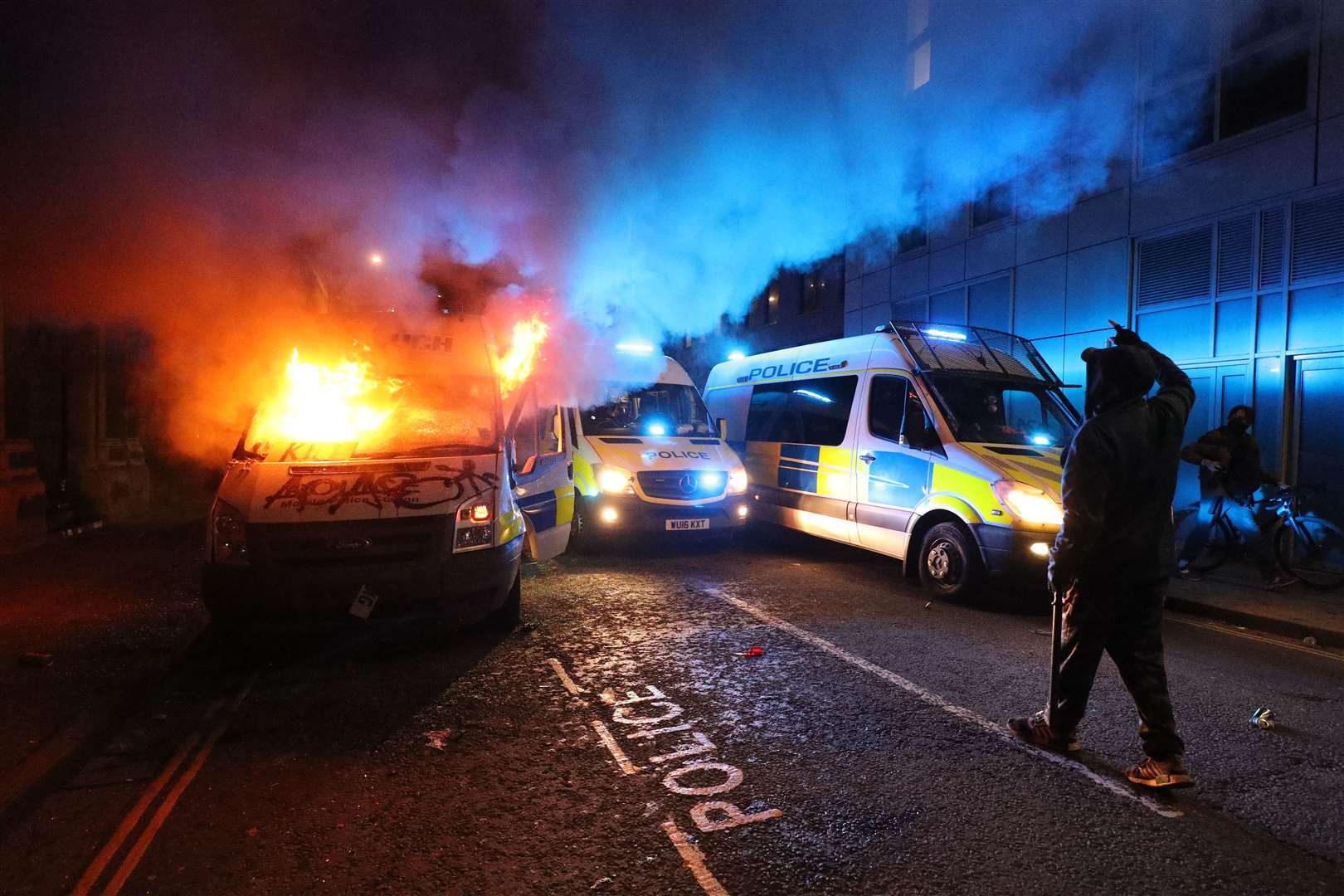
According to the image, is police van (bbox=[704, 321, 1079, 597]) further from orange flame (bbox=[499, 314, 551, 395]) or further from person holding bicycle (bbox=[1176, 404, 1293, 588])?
orange flame (bbox=[499, 314, 551, 395])

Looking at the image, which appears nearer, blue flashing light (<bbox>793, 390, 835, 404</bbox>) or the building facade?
blue flashing light (<bbox>793, 390, 835, 404</bbox>)

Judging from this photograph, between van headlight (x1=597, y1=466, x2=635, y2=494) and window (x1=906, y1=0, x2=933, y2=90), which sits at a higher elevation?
window (x1=906, y1=0, x2=933, y2=90)

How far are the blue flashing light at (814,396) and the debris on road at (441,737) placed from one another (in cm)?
552

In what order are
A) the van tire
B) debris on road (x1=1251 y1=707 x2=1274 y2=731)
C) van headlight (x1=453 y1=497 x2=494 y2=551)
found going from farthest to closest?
the van tire → van headlight (x1=453 y1=497 x2=494 y2=551) → debris on road (x1=1251 y1=707 x2=1274 y2=731)

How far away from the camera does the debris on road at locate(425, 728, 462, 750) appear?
345 cm

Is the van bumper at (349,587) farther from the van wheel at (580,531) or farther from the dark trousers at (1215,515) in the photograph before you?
the dark trousers at (1215,515)

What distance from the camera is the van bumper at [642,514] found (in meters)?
7.84

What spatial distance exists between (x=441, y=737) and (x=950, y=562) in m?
4.49

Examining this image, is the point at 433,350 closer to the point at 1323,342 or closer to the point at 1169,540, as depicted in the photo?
the point at 1169,540

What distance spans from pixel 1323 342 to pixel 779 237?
8166mm

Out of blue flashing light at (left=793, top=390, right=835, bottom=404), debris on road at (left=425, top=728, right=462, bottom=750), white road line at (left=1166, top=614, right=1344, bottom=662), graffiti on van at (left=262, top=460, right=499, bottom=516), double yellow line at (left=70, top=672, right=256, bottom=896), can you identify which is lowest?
double yellow line at (left=70, top=672, right=256, bottom=896)

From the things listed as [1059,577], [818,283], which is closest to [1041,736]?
[1059,577]

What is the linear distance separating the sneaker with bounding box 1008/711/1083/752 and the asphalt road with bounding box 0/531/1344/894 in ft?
0.27

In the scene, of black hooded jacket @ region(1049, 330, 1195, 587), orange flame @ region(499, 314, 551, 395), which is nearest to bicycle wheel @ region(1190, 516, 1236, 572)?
black hooded jacket @ region(1049, 330, 1195, 587)
